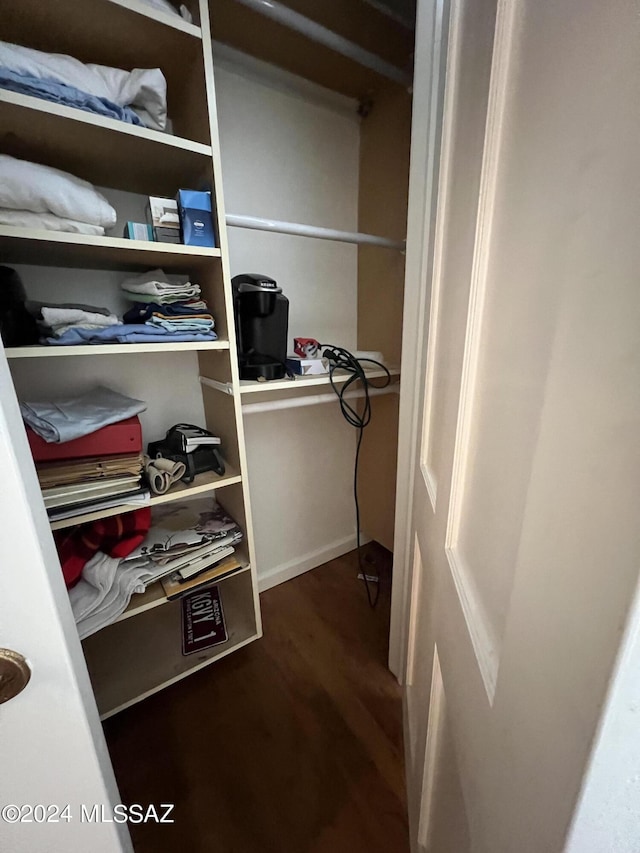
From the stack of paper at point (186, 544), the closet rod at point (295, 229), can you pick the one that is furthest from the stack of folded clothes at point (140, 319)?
the stack of paper at point (186, 544)

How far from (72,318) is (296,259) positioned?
866 mm

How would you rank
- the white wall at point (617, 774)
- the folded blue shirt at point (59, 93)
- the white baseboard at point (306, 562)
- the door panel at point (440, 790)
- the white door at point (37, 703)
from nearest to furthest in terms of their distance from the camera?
the white wall at point (617, 774), the white door at point (37, 703), the door panel at point (440, 790), the folded blue shirt at point (59, 93), the white baseboard at point (306, 562)

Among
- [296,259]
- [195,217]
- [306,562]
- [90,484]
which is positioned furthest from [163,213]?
[306,562]

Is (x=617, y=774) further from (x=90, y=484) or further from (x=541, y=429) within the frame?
(x=90, y=484)

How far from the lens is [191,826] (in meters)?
0.87

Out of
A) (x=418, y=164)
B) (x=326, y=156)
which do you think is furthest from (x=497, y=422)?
(x=326, y=156)

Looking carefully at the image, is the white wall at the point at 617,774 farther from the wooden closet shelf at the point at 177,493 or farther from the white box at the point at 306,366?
the white box at the point at 306,366

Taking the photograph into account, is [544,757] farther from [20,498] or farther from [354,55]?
[354,55]


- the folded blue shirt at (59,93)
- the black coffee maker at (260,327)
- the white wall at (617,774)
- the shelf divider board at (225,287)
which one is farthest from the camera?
the black coffee maker at (260,327)

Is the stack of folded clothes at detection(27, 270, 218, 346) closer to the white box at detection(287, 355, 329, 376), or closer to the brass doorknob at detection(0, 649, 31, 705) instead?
the white box at detection(287, 355, 329, 376)

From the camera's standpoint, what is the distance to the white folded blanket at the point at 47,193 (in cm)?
68

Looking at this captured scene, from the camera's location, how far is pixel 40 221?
0.72 metres

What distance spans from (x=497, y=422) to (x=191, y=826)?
128cm

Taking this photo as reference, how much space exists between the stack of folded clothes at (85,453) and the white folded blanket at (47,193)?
46cm
